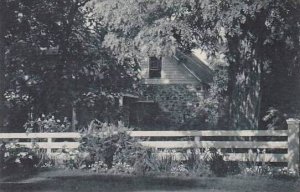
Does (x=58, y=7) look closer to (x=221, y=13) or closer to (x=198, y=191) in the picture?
(x=221, y=13)

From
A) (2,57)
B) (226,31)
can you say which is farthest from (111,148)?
(2,57)

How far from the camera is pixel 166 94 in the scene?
26.4m

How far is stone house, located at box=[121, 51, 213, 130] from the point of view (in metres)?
25.7

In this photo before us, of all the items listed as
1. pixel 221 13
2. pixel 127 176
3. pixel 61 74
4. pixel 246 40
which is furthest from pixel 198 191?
pixel 61 74

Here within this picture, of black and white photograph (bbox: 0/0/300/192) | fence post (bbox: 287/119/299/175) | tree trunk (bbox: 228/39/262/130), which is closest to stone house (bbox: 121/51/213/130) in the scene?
black and white photograph (bbox: 0/0/300/192)

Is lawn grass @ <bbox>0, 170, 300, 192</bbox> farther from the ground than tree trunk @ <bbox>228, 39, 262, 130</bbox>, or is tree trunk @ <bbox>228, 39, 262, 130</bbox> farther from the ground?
tree trunk @ <bbox>228, 39, 262, 130</bbox>

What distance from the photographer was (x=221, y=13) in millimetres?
11984

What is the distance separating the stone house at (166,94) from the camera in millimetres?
25719

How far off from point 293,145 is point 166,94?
14.3 meters

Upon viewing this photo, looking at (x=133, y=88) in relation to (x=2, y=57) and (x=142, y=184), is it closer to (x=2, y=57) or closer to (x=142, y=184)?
(x=2, y=57)

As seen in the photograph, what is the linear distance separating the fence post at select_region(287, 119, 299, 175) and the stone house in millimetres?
12746

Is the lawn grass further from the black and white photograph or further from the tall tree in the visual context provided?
the tall tree

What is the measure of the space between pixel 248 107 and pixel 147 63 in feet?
44.2

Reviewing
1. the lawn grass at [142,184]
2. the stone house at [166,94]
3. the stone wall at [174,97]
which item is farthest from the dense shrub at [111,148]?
the stone wall at [174,97]
